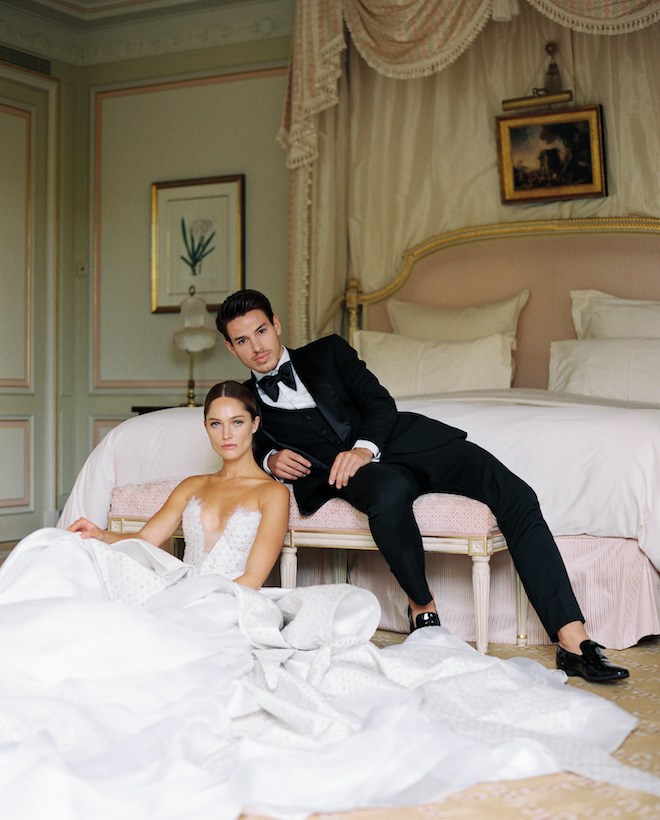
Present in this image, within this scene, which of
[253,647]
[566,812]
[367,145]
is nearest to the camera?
[566,812]

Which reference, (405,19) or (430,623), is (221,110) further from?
(430,623)

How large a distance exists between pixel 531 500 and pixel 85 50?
15.7ft

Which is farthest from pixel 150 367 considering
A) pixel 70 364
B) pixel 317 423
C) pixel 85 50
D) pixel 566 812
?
pixel 566 812

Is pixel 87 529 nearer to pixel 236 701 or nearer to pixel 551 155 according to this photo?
pixel 236 701

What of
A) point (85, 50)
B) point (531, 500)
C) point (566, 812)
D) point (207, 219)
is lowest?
point (566, 812)

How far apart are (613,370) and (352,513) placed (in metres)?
1.67

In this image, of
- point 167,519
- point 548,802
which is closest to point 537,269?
point 167,519

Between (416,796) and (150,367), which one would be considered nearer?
(416,796)

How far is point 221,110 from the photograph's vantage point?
18.5 feet

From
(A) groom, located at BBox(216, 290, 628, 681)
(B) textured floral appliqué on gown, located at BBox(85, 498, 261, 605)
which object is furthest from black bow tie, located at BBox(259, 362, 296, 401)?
(B) textured floral appliqué on gown, located at BBox(85, 498, 261, 605)

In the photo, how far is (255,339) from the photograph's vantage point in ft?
9.20

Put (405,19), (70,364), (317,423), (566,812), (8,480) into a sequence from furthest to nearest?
(70,364) → (8,480) → (405,19) → (317,423) → (566,812)

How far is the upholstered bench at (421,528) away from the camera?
259 centimetres

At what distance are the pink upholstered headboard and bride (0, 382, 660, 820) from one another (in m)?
2.53
